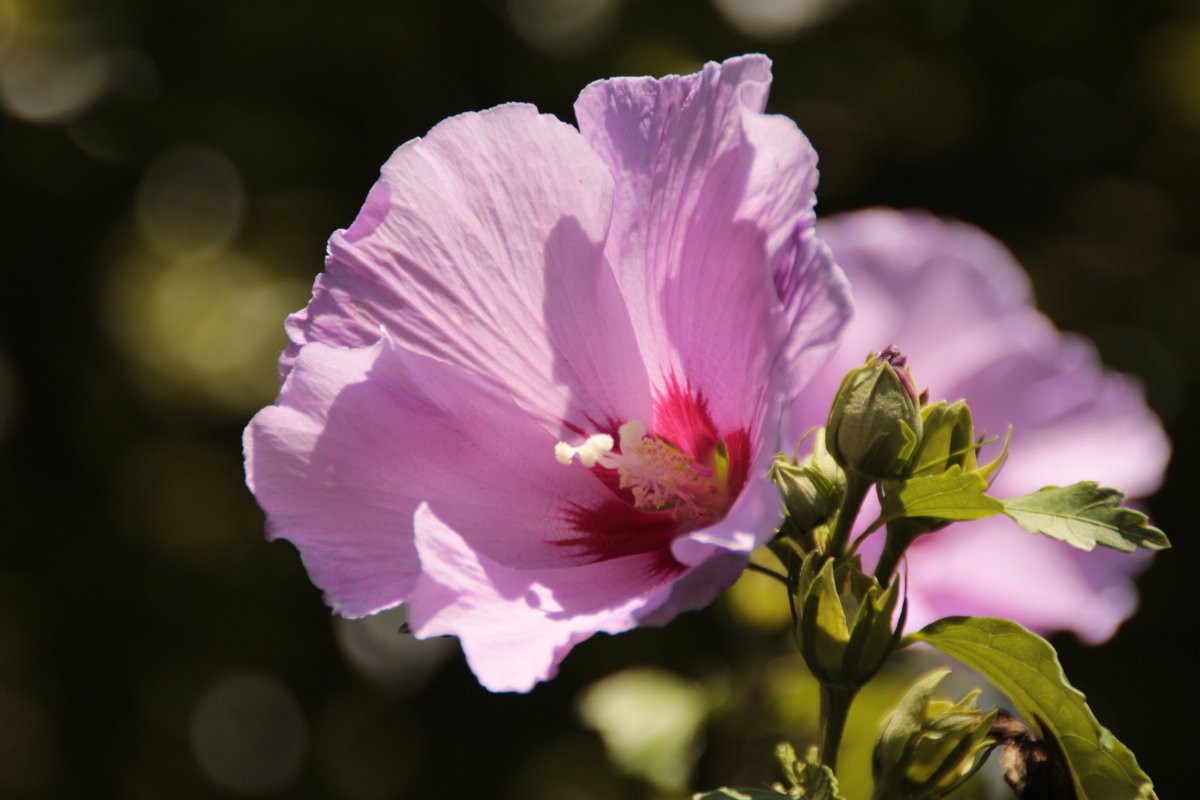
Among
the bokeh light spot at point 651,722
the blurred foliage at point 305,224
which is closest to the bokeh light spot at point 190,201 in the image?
the blurred foliage at point 305,224

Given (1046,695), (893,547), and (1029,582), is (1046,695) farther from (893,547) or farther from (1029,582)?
(1029,582)

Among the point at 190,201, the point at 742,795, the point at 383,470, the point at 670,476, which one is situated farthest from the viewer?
the point at 190,201

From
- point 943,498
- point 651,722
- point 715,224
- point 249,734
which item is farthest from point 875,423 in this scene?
point 249,734

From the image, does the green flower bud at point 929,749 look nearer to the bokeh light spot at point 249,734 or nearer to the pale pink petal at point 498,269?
the pale pink petal at point 498,269

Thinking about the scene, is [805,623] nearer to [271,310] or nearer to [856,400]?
[856,400]

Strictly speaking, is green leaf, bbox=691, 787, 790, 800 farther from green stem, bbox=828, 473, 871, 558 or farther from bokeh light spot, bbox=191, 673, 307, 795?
bokeh light spot, bbox=191, 673, 307, 795
